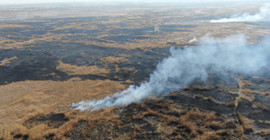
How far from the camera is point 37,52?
40750 mm

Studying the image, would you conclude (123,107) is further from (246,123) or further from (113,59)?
(113,59)

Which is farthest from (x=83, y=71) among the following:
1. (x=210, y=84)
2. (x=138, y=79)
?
(x=210, y=84)

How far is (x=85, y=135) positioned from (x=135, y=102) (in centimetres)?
588

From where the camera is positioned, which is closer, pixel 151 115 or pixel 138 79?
pixel 151 115

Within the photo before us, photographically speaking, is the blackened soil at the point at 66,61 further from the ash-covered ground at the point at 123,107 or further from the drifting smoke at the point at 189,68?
the drifting smoke at the point at 189,68

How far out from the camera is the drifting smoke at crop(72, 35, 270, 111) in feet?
61.9

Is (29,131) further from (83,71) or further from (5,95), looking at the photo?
(83,71)

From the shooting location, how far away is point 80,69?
95.5ft

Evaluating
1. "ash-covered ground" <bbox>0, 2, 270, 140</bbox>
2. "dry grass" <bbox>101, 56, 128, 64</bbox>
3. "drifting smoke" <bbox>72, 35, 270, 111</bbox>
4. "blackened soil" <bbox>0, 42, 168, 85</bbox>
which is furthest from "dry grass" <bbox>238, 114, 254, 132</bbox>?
"dry grass" <bbox>101, 56, 128, 64</bbox>

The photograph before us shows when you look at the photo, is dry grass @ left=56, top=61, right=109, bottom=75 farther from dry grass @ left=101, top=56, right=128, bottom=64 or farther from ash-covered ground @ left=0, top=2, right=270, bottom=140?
dry grass @ left=101, top=56, right=128, bottom=64

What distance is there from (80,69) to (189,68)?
17.0m

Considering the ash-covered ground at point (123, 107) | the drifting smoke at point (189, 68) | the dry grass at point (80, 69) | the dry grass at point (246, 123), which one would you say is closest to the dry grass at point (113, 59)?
the ash-covered ground at point (123, 107)

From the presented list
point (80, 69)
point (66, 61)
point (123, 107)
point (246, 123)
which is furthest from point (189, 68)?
point (66, 61)

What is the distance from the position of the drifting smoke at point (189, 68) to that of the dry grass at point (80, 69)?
810 cm
